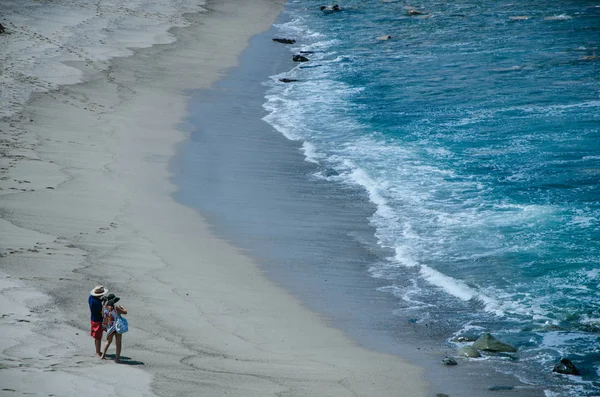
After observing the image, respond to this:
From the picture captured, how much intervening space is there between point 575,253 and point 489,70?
19.2 meters

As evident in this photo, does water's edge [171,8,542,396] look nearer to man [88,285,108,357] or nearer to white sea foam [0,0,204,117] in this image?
man [88,285,108,357]

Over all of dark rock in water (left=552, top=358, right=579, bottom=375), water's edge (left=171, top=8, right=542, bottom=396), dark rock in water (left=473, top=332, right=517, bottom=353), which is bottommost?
water's edge (left=171, top=8, right=542, bottom=396)

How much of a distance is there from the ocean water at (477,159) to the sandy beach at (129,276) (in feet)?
9.65

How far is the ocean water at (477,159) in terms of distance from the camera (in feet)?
52.8

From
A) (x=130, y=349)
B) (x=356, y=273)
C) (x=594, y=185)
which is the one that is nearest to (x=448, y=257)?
(x=356, y=273)

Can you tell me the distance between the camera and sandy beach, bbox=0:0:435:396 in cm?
1241

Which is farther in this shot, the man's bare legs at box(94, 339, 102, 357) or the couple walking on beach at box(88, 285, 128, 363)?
the man's bare legs at box(94, 339, 102, 357)

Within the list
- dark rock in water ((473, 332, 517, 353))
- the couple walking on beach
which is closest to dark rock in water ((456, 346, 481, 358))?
dark rock in water ((473, 332, 517, 353))

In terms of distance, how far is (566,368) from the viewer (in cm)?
1358

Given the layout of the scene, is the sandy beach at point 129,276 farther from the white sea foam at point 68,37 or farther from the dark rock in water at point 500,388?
the dark rock in water at point 500,388

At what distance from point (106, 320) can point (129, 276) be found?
3441mm

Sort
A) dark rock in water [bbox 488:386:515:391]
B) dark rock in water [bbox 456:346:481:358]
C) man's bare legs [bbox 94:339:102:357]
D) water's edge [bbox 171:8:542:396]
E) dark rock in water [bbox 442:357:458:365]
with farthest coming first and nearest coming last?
water's edge [bbox 171:8:542:396]
dark rock in water [bbox 456:346:481:358]
dark rock in water [bbox 442:357:458:365]
dark rock in water [bbox 488:386:515:391]
man's bare legs [bbox 94:339:102:357]

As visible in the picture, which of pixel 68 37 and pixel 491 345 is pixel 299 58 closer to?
pixel 68 37

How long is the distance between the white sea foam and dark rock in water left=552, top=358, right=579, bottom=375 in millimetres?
20338
